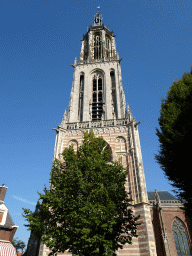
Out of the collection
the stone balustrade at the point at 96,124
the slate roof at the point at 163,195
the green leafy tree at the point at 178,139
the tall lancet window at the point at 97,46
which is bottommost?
the green leafy tree at the point at 178,139

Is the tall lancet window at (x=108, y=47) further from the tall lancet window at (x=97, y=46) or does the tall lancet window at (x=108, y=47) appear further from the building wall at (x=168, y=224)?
the building wall at (x=168, y=224)

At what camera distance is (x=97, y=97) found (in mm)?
27562

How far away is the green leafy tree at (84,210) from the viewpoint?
9711mm

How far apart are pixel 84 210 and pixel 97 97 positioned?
19.6 metres

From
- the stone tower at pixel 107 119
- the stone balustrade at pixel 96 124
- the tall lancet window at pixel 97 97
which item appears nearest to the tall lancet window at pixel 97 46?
the stone tower at pixel 107 119

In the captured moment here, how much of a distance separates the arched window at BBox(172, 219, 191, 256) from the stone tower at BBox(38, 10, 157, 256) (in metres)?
10.0

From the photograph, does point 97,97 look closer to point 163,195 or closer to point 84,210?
point 163,195

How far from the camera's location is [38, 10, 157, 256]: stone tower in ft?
51.4

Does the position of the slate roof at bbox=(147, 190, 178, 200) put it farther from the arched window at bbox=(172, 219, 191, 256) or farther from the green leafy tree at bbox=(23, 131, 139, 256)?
the green leafy tree at bbox=(23, 131, 139, 256)

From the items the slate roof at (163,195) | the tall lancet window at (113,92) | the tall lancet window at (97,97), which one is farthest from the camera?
the slate roof at (163,195)

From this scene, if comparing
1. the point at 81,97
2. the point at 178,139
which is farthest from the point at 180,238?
the point at 81,97

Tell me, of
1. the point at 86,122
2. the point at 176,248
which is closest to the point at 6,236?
the point at 86,122

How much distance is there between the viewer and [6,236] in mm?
17719

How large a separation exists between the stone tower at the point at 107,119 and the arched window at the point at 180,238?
1003cm
